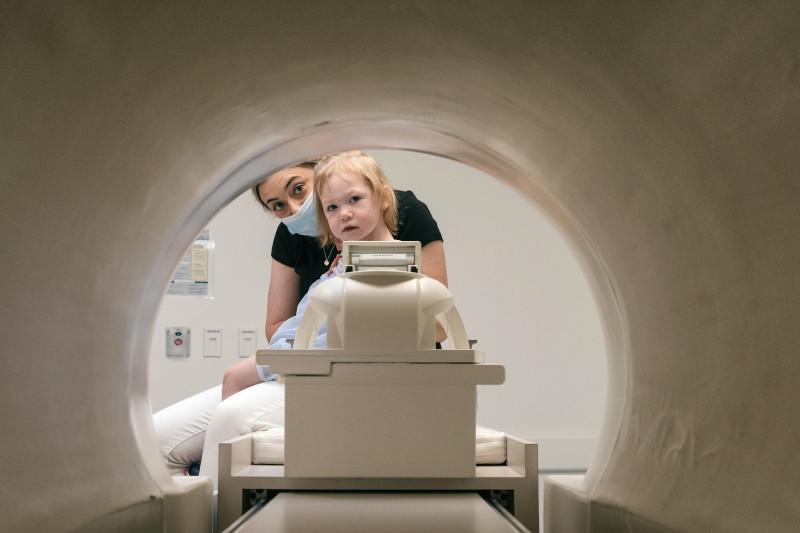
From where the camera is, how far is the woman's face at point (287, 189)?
2.29 metres

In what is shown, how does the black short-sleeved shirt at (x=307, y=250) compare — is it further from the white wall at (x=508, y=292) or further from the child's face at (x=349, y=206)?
the white wall at (x=508, y=292)

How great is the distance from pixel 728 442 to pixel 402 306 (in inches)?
25.8

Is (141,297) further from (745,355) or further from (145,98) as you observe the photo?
(745,355)

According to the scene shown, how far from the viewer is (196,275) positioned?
3.63 metres

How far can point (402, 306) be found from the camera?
129 centimetres

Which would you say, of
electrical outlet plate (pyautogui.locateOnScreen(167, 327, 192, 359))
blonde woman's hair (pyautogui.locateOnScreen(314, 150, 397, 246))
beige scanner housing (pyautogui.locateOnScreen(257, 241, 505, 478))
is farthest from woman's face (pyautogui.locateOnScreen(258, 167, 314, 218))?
electrical outlet plate (pyautogui.locateOnScreen(167, 327, 192, 359))


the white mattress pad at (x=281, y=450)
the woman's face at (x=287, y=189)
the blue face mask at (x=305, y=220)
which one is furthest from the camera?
the woman's face at (x=287, y=189)

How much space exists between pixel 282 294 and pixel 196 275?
1420 millimetres

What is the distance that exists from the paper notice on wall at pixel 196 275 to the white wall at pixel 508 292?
0.14 ft

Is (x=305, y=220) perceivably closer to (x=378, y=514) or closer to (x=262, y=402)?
(x=262, y=402)

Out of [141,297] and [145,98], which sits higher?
[145,98]

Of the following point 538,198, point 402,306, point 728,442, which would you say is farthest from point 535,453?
point 728,442

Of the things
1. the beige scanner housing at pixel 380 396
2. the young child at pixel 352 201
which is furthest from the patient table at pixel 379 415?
the young child at pixel 352 201

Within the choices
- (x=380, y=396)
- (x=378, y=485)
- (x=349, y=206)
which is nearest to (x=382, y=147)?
(x=349, y=206)
